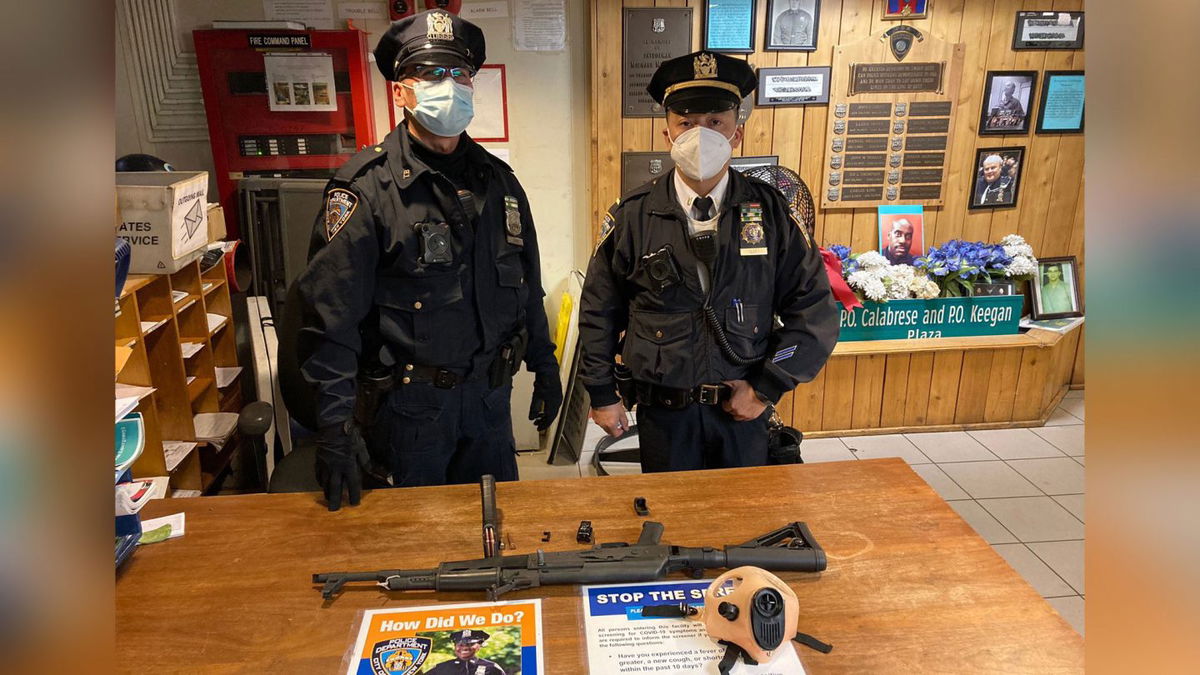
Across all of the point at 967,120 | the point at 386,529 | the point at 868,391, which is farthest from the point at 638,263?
the point at 967,120

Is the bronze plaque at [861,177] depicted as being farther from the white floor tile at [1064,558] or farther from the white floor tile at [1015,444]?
the white floor tile at [1064,558]

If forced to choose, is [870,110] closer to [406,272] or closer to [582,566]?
[406,272]

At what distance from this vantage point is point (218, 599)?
1335 mm

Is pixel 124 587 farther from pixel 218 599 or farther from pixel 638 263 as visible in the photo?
pixel 638 263

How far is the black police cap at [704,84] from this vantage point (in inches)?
85.7

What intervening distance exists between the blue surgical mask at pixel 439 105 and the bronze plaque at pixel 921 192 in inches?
124

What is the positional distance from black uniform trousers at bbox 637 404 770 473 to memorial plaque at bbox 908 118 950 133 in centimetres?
269

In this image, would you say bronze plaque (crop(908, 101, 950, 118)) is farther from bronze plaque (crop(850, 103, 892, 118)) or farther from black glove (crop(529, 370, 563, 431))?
black glove (crop(529, 370, 563, 431))

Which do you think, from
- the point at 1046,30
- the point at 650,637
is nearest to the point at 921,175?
the point at 1046,30

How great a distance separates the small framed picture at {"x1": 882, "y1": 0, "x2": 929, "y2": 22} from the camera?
3963 millimetres

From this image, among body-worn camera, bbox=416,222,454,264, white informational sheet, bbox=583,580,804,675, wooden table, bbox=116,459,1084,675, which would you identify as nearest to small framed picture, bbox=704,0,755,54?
body-worn camera, bbox=416,222,454,264
